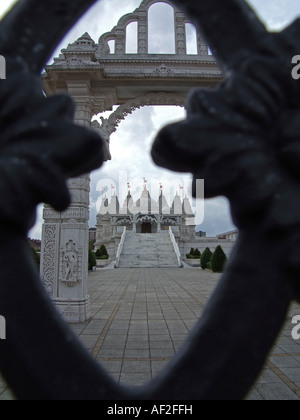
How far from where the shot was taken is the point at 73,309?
5.57 m

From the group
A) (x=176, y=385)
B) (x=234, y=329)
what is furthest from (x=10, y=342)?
(x=234, y=329)

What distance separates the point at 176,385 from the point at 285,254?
0.35m

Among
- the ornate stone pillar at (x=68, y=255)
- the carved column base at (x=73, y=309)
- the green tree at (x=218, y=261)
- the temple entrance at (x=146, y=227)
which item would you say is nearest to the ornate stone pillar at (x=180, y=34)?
the ornate stone pillar at (x=68, y=255)

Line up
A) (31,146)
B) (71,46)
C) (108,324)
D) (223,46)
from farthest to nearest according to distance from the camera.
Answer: (71,46) → (108,324) → (223,46) → (31,146)

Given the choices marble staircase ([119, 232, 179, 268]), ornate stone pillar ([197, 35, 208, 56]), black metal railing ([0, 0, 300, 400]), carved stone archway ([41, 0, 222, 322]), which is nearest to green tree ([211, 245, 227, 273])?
marble staircase ([119, 232, 179, 268])

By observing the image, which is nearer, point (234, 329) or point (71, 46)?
point (234, 329)

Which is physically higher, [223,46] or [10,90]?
[223,46]

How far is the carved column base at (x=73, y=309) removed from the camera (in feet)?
18.1

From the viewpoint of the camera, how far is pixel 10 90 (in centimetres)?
58

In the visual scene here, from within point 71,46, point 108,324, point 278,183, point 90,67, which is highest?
point 71,46

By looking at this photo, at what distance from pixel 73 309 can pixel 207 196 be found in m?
5.62

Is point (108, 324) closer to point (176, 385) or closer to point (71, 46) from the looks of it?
point (176, 385)

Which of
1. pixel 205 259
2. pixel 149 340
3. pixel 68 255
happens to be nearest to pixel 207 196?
pixel 149 340

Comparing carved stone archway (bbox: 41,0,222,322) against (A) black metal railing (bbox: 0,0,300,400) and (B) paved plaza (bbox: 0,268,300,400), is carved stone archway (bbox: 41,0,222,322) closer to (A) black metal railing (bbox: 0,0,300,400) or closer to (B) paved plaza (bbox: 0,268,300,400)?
(B) paved plaza (bbox: 0,268,300,400)
